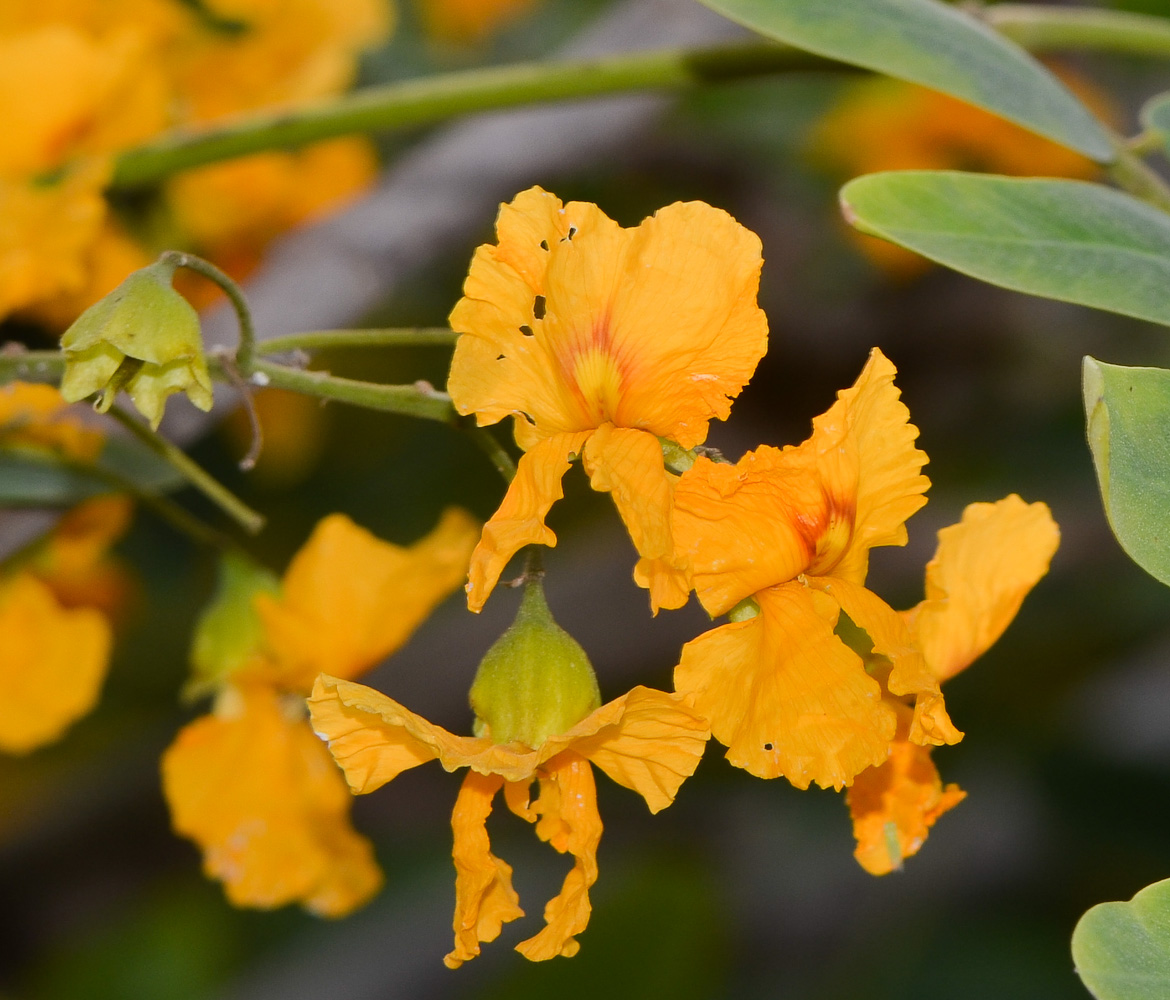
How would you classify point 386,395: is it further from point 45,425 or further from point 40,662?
point 40,662

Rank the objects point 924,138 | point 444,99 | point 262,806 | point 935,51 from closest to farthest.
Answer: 1. point 935,51
2. point 262,806
3. point 444,99
4. point 924,138

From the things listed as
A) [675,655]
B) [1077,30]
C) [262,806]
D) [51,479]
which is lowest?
[675,655]

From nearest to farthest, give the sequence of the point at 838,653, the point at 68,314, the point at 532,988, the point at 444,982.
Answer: the point at 838,653, the point at 68,314, the point at 532,988, the point at 444,982

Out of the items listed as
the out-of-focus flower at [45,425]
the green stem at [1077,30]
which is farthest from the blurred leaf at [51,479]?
the green stem at [1077,30]

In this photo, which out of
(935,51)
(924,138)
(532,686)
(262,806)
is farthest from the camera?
(924,138)

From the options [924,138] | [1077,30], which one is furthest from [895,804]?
[924,138]

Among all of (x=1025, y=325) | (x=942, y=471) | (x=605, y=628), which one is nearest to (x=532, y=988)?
(x=605, y=628)

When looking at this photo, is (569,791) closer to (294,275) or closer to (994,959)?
(294,275)
